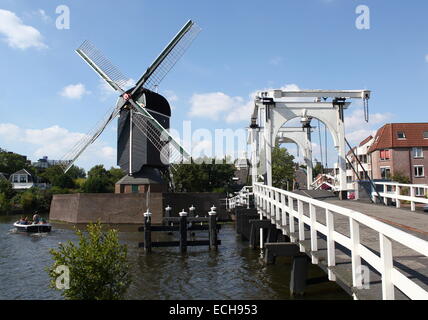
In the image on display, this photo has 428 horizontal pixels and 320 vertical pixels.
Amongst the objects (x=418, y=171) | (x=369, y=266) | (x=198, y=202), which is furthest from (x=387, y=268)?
(x=418, y=171)

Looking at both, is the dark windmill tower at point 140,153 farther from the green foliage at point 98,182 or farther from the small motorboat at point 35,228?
the green foliage at point 98,182

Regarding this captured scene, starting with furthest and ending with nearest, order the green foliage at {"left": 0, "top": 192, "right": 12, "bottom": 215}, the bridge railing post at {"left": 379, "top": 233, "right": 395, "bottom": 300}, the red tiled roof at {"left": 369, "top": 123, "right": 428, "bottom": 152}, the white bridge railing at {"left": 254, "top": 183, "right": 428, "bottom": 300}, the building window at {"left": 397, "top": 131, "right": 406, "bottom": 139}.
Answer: the green foliage at {"left": 0, "top": 192, "right": 12, "bottom": 215}, the building window at {"left": 397, "top": 131, "right": 406, "bottom": 139}, the red tiled roof at {"left": 369, "top": 123, "right": 428, "bottom": 152}, the bridge railing post at {"left": 379, "top": 233, "right": 395, "bottom": 300}, the white bridge railing at {"left": 254, "top": 183, "right": 428, "bottom": 300}

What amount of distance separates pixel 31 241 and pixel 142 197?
12.9 m

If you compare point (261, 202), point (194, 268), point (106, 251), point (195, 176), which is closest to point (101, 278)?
point (106, 251)

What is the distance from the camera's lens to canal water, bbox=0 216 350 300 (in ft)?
38.7

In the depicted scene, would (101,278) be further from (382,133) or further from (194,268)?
(382,133)

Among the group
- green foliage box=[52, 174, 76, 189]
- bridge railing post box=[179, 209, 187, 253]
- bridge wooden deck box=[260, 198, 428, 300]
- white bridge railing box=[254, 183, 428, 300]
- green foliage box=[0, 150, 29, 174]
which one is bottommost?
bridge railing post box=[179, 209, 187, 253]

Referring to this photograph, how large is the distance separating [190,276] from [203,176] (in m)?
39.7

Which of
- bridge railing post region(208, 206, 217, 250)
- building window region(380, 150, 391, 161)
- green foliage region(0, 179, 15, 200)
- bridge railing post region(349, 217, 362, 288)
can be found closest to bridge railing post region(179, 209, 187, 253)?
bridge railing post region(208, 206, 217, 250)

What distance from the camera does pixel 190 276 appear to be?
47.3ft

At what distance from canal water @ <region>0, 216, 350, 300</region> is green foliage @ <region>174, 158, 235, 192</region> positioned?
31013 millimetres

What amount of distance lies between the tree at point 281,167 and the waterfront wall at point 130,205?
6.59 metres
